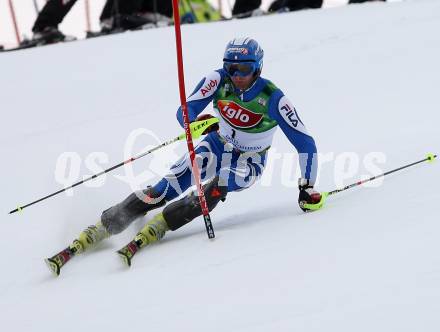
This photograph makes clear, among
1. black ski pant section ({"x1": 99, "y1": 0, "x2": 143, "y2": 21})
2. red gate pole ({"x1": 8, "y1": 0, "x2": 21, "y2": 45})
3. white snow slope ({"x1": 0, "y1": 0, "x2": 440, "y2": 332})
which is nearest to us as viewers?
white snow slope ({"x1": 0, "y1": 0, "x2": 440, "y2": 332})

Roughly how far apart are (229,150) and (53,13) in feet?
21.8

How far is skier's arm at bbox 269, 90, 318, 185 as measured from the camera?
5074mm

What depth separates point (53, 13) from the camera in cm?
1120

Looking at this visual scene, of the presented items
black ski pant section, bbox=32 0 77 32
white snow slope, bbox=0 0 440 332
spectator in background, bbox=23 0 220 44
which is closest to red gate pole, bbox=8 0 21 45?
spectator in background, bbox=23 0 220 44

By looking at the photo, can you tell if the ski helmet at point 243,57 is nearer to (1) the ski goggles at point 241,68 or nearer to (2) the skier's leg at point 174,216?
(1) the ski goggles at point 241,68

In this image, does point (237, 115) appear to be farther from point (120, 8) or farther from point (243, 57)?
point (120, 8)

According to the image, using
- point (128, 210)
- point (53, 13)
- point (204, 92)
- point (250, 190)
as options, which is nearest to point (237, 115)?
point (204, 92)

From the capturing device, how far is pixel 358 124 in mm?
8336

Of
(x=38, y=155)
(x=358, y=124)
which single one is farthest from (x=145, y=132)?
(x=358, y=124)

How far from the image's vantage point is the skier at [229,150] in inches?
197

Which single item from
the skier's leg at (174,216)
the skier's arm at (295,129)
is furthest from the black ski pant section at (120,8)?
the skier's leg at (174,216)

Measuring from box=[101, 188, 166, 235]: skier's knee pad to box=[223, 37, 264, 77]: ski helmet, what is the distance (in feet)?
3.60

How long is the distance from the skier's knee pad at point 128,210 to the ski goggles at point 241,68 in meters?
1.07

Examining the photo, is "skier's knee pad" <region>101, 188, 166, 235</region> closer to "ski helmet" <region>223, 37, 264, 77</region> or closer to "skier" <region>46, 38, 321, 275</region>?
"skier" <region>46, 38, 321, 275</region>
